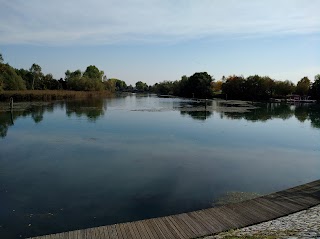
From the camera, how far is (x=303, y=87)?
83.8 m

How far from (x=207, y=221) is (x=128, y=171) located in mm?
5933

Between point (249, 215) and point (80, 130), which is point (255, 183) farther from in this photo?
point (80, 130)

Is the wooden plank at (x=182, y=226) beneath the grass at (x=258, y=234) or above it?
beneath

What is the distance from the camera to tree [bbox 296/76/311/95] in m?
83.5

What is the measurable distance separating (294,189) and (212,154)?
255 inches

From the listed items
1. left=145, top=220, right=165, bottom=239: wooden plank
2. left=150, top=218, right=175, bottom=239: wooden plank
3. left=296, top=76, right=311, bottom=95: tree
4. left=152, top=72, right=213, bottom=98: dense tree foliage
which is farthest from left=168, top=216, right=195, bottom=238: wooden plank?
left=152, top=72, right=213, bottom=98: dense tree foliage

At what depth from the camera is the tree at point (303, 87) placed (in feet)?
274

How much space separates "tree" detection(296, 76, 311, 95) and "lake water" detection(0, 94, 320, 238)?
218 feet

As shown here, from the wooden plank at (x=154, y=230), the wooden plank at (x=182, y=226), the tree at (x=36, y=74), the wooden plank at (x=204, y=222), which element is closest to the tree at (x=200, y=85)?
the tree at (x=36, y=74)

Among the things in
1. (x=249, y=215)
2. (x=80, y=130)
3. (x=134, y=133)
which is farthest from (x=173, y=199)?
(x=80, y=130)

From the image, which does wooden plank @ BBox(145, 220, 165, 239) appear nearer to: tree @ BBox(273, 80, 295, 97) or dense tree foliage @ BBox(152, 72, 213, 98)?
tree @ BBox(273, 80, 295, 97)

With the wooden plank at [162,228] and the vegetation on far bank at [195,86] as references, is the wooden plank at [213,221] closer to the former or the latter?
the wooden plank at [162,228]

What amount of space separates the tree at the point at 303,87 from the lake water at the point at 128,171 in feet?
218

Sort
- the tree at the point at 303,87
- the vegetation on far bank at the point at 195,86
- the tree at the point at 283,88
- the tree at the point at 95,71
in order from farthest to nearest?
1. the tree at the point at 95,71
2. the tree at the point at 283,88
3. the tree at the point at 303,87
4. the vegetation on far bank at the point at 195,86
